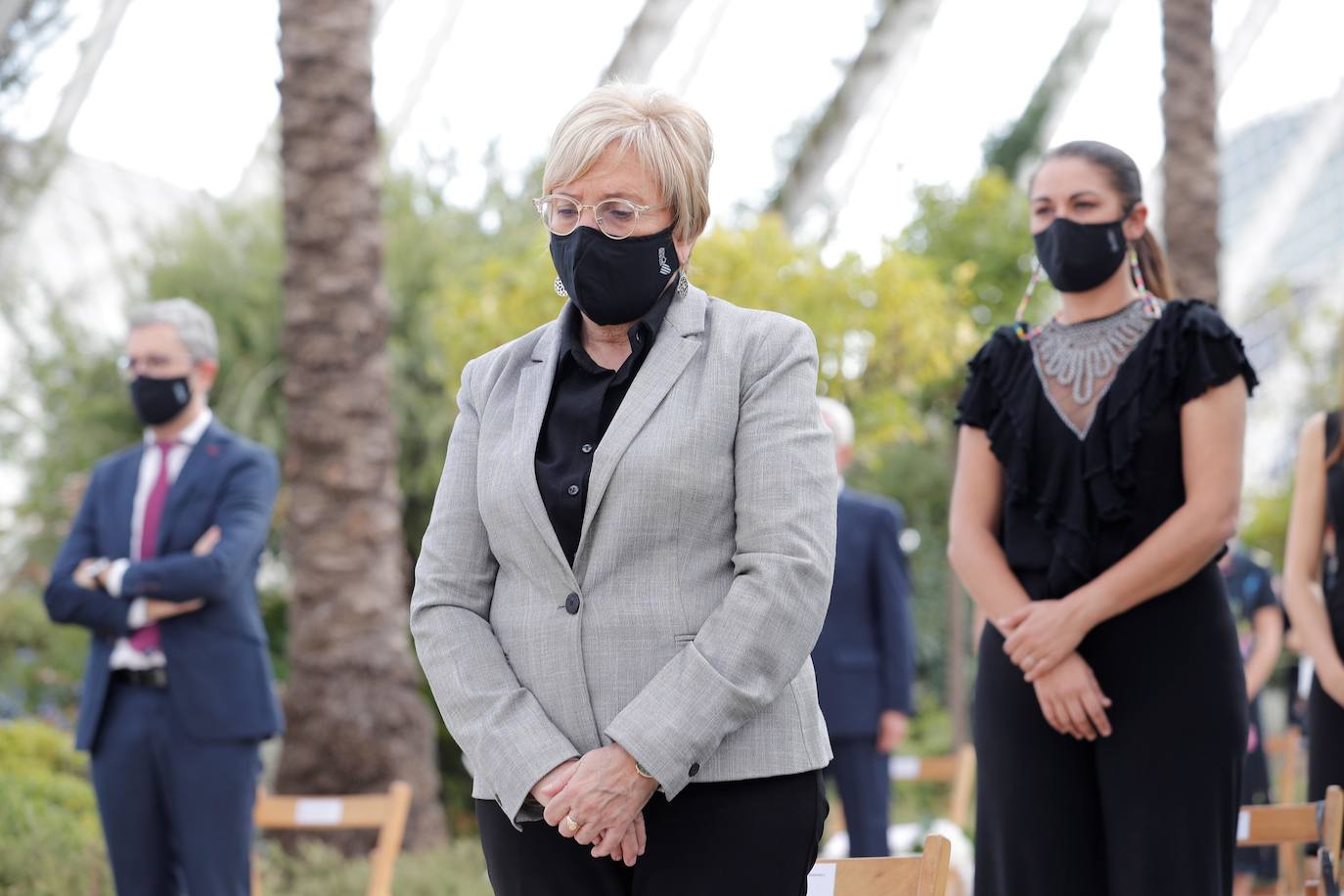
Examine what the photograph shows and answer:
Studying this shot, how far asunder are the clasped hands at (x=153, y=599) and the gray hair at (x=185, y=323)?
0.54m

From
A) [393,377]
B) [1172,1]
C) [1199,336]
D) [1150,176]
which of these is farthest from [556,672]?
[1150,176]

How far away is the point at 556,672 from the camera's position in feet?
7.71

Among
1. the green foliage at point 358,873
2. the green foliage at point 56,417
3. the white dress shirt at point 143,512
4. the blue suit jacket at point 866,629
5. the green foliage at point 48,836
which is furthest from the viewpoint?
the green foliage at point 56,417

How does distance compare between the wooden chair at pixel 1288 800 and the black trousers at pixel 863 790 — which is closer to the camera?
the wooden chair at pixel 1288 800

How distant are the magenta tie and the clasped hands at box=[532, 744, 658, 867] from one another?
Answer: 2620 millimetres

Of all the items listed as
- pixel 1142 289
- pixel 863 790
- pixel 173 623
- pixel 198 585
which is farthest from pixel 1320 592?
pixel 173 623

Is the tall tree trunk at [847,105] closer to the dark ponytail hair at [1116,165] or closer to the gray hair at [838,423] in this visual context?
the gray hair at [838,423]

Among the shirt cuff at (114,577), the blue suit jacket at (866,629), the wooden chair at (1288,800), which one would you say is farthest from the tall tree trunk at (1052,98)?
the shirt cuff at (114,577)

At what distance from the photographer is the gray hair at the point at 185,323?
15.5 ft

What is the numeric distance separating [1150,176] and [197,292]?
981 cm

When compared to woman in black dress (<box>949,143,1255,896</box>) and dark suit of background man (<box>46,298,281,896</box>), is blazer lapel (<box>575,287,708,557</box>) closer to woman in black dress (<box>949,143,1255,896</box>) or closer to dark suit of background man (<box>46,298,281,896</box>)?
woman in black dress (<box>949,143,1255,896</box>)

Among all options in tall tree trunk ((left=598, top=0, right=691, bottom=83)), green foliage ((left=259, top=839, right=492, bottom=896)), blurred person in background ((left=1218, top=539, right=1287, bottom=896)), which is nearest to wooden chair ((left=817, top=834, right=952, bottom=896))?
green foliage ((left=259, top=839, right=492, bottom=896))

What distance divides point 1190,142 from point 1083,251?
5841 mm

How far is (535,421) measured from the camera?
2.48m
